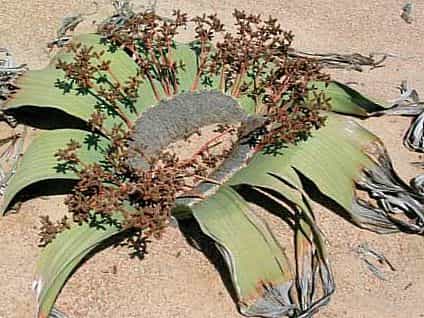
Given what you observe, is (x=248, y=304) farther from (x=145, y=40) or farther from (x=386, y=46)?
(x=386, y=46)

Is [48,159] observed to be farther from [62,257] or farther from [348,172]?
[348,172]

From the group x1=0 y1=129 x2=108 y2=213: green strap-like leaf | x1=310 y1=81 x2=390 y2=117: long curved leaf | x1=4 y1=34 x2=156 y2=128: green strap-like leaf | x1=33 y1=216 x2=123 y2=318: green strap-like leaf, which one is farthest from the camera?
x1=310 y1=81 x2=390 y2=117: long curved leaf

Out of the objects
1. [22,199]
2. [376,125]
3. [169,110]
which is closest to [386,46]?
[376,125]

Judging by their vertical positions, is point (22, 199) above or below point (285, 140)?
below

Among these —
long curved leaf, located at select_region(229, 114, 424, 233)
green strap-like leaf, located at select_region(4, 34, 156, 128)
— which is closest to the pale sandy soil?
long curved leaf, located at select_region(229, 114, 424, 233)

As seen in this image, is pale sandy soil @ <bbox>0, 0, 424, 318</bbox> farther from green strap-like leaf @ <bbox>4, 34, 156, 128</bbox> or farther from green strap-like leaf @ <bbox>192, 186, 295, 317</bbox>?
green strap-like leaf @ <bbox>4, 34, 156, 128</bbox>

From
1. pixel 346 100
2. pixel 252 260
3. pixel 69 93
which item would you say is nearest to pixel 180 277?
pixel 252 260

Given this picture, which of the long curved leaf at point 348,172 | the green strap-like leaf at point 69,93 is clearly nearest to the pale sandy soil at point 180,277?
the long curved leaf at point 348,172

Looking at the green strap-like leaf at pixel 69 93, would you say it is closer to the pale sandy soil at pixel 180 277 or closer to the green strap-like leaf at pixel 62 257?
the pale sandy soil at pixel 180 277
